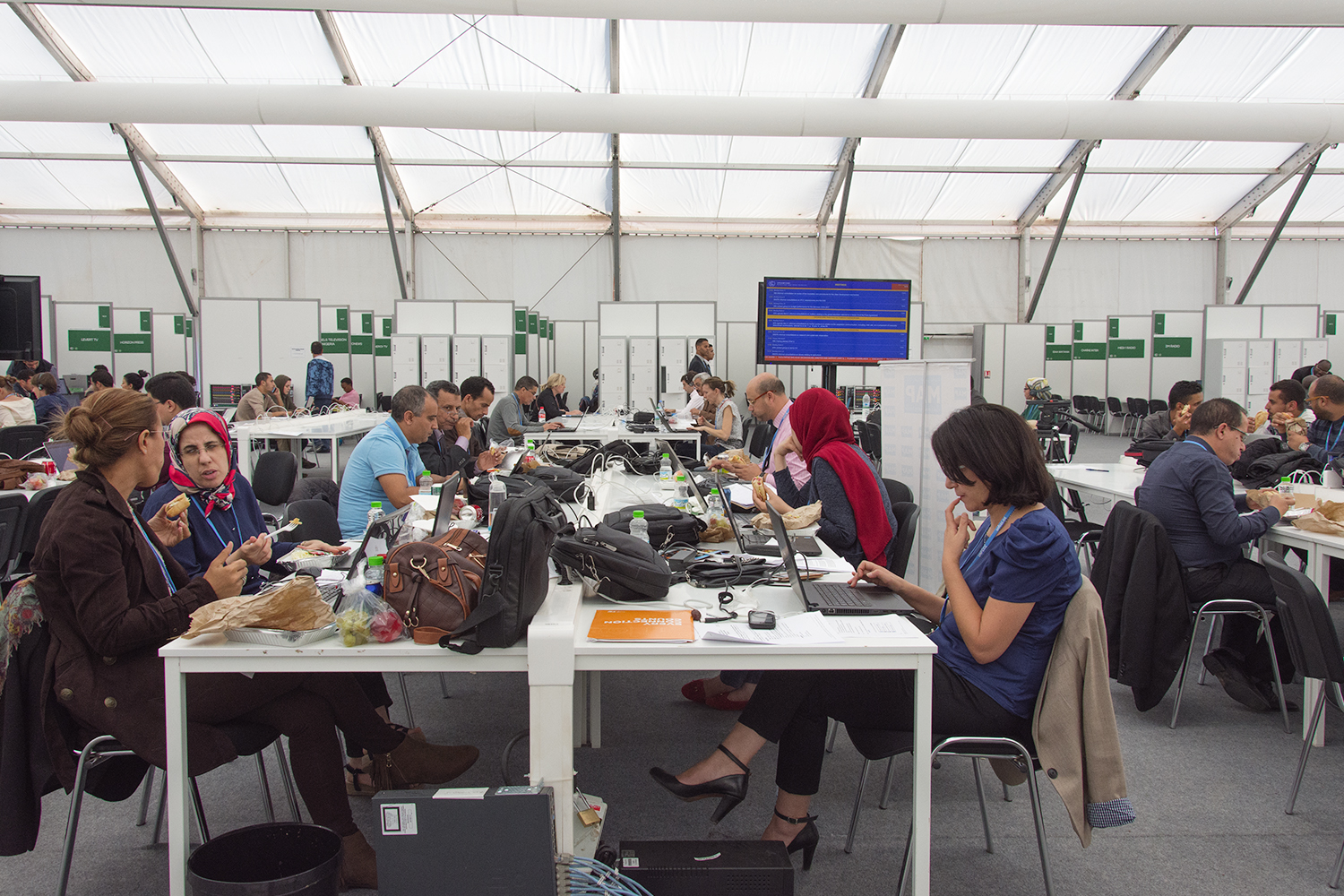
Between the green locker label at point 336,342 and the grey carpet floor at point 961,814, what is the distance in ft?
35.9

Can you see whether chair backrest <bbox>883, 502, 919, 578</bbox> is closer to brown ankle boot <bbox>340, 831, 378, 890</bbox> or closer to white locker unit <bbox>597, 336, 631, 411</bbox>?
brown ankle boot <bbox>340, 831, 378, 890</bbox>

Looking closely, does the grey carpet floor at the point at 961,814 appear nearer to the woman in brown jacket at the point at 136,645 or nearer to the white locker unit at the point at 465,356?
the woman in brown jacket at the point at 136,645

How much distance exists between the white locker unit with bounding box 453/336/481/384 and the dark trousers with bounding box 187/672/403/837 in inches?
410

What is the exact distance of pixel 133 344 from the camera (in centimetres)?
1283

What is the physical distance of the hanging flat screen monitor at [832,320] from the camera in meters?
5.80

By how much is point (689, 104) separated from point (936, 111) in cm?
309

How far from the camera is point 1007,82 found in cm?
1155

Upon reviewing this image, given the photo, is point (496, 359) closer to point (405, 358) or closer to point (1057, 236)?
point (405, 358)

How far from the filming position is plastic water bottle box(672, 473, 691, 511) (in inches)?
139

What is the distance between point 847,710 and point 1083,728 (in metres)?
0.51

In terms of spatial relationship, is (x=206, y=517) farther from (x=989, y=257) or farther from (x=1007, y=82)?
(x=989, y=257)

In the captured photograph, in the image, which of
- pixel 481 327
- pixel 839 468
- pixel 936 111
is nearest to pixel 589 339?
pixel 481 327

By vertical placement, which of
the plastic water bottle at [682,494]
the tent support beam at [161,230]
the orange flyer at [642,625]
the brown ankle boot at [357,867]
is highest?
the tent support beam at [161,230]

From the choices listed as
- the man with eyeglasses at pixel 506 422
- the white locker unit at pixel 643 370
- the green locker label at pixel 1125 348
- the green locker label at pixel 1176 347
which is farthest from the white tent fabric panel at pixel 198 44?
the green locker label at pixel 1176 347
